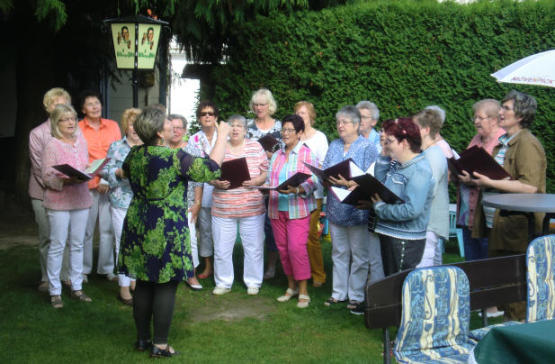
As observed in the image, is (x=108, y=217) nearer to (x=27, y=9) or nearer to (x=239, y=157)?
(x=239, y=157)

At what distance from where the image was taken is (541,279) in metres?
3.99

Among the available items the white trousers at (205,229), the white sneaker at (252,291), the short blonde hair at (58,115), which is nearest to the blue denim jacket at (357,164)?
the white sneaker at (252,291)

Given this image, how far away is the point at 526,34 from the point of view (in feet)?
28.4

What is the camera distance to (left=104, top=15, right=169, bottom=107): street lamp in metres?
7.36

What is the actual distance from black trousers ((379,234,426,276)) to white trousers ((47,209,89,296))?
297 centimetres

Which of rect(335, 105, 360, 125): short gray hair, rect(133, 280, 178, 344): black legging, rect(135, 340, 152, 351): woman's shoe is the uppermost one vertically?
rect(335, 105, 360, 125): short gray hair

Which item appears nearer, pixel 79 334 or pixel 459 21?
pixel 79 334

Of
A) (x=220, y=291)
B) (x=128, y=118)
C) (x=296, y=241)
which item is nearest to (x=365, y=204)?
(x=296, y=241)

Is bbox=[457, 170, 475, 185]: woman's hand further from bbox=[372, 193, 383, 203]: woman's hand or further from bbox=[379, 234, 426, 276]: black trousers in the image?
bbox=[372, 193, 383, 203]: woman's hand

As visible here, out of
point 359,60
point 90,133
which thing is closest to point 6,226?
point 90,133

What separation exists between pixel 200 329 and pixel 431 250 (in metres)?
2.12

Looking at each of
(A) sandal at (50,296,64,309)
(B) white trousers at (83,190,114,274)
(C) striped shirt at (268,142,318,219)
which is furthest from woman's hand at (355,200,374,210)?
(A) sandal at (50,296,64,309)

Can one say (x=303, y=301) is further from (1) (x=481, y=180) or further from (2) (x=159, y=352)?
(1) (x=481, y=180)

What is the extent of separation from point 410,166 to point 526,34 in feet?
16.1
